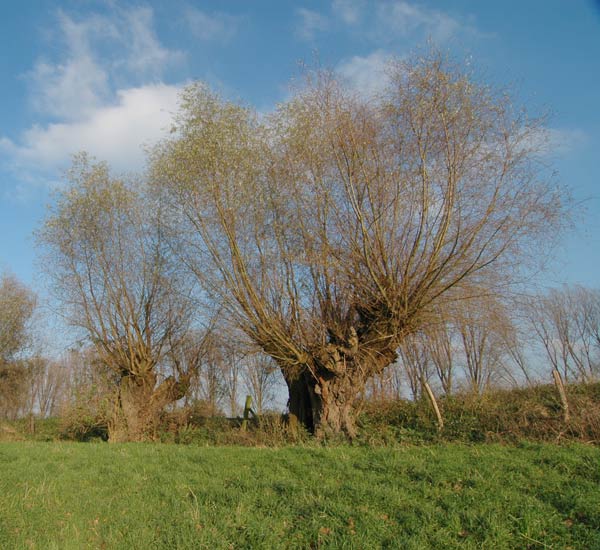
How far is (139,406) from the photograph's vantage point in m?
19.2

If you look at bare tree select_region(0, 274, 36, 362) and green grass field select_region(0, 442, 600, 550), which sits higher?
bare tree select_region(0, 274, 36, 362)

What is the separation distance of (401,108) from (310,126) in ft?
8.41

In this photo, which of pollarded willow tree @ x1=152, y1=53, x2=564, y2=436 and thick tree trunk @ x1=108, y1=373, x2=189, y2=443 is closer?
pollarded willow tree @ x1=152, y1=53, x2=564, y2=436

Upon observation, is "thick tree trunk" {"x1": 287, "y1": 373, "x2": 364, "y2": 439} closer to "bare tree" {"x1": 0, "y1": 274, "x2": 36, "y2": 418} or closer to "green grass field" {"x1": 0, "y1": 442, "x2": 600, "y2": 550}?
"green grass field" {"x1": 0, "y1": 442, "x2": 600, "y2": 550}

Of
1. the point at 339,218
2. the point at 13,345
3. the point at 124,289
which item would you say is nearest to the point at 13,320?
the point at 13,345

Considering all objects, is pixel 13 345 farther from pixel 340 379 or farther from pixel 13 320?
pixel 340 379

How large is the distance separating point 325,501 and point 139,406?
1489cm

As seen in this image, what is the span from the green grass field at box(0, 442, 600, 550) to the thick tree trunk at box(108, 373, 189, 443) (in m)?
9.78

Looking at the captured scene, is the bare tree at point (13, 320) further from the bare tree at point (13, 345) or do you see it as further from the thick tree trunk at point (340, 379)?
the thick tree trunk at point (340, 379)

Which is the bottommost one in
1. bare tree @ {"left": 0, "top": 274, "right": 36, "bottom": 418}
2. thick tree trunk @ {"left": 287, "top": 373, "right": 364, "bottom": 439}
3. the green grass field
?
the green grass field

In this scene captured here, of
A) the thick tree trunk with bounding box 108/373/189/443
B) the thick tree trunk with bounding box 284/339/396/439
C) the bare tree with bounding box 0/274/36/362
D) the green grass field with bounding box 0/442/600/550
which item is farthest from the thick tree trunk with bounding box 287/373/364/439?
the bare tree with bounding box 0/274/36/362

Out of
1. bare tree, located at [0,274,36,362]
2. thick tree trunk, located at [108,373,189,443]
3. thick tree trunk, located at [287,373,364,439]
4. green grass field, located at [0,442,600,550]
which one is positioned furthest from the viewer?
bare tree, located at [0,274,36,362]

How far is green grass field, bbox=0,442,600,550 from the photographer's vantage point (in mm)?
5180

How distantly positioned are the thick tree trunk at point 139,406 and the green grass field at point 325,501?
32.1 ft
